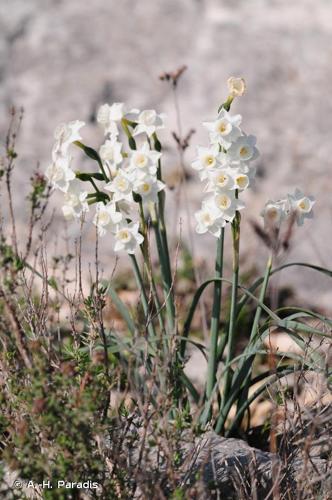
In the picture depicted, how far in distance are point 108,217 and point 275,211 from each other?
465mm

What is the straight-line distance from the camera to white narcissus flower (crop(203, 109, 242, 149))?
194 centimetres

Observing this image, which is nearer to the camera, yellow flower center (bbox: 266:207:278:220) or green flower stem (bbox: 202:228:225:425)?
yellow flower center (bbox: 266:207:278:220)

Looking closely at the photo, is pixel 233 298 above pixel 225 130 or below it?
below

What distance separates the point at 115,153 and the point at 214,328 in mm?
580

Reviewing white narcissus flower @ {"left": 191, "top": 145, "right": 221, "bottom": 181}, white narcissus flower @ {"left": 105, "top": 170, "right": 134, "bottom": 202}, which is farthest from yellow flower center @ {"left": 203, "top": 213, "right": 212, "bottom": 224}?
white narcissus flower @ {"left": 105, "top": 170, "right": 134, "bottom": 202}

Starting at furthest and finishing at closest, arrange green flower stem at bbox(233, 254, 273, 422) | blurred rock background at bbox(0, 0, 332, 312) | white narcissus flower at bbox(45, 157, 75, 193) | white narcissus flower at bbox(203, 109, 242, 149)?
blurred rock background at bbox(0, 0, 332, 312) → green flower stem at bbox(233, 254, 273, 422) → white narcissus flower at bbox(45, 157, 75, 193) → white narcissus flower at bbox(203, 109, 242, 149)

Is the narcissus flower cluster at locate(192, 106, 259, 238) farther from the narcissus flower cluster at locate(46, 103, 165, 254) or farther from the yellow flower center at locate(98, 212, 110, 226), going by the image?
the yellow flower center at locate(98, 212, 110, 226)

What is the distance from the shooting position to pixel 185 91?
187 inches

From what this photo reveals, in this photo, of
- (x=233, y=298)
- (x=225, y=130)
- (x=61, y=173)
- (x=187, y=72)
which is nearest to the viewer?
(x=225, y=130)

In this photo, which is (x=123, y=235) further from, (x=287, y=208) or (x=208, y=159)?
(x=287, y=208)

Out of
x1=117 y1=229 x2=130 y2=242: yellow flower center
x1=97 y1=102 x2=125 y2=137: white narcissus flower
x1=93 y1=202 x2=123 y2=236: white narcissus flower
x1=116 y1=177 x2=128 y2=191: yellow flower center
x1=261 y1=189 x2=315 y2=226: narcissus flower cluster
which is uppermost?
x1=97 y1=102 x2=125 y2=137: white narcissus flower

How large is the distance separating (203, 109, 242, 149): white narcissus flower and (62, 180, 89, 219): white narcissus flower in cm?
38

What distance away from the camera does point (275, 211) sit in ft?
6.99

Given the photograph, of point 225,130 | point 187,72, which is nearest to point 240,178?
point 225,130
